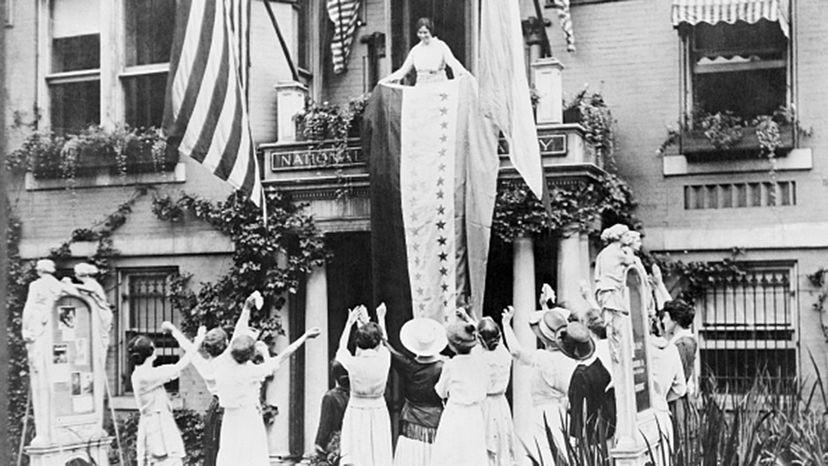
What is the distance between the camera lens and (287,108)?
34.8ft

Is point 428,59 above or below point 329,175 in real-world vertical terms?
above

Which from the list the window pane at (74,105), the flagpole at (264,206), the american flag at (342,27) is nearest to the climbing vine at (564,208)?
the flagpole at (264,206)

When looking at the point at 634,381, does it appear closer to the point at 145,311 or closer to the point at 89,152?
the point at 145,311

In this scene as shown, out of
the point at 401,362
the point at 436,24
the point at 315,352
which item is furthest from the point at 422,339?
the point at 436,24

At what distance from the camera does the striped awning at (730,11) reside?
9125mm

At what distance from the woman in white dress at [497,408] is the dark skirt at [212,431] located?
2322 millimetres

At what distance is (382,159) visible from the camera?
9.96m

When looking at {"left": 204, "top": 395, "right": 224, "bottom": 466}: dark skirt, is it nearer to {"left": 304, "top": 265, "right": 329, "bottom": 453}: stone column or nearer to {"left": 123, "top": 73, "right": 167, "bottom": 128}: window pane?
{"left": 304, "top": 265, "right": 329, "bottom": 453}: stone column

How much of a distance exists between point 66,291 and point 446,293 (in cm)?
321


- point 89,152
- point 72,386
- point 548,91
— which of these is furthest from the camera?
point 89,152

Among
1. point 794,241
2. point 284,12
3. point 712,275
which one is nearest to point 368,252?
point 284,12

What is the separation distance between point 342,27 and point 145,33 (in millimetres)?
1926

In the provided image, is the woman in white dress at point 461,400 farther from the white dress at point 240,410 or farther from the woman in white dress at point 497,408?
the white dress at point 240,410

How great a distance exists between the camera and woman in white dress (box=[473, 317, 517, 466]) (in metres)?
7.99
